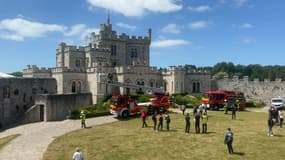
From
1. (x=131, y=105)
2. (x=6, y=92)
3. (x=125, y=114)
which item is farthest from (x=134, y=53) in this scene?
(x=125, y=114)

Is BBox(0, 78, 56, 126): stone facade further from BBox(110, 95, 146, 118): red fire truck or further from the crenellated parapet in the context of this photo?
BBox(110, 95, 146, 118): red fire truck

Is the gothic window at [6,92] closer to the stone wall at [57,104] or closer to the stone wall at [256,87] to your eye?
the stone wall at [57,104]

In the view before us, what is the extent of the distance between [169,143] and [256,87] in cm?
3486

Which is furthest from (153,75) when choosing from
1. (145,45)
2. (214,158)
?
(214,158)

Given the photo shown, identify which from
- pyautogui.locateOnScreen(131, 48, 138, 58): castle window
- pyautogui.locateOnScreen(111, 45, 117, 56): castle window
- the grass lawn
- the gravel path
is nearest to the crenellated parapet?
pyautogui.locateOnScreen(111, 45, 117, 56): castle window

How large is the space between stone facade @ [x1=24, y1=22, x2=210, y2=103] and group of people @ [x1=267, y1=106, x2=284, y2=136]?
71.1ft

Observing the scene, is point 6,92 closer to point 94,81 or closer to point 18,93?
point 18,93

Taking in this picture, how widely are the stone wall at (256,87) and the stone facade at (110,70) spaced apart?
4648 mm

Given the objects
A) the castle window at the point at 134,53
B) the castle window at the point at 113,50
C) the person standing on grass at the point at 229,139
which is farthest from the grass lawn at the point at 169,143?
the castle window at the point at 134,53

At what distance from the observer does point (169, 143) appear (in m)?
23.2

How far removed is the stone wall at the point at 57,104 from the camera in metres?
39.9

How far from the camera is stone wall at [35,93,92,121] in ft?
131

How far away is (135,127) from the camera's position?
2981cm

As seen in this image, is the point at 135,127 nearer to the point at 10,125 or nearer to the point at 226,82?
the point at 10,125
